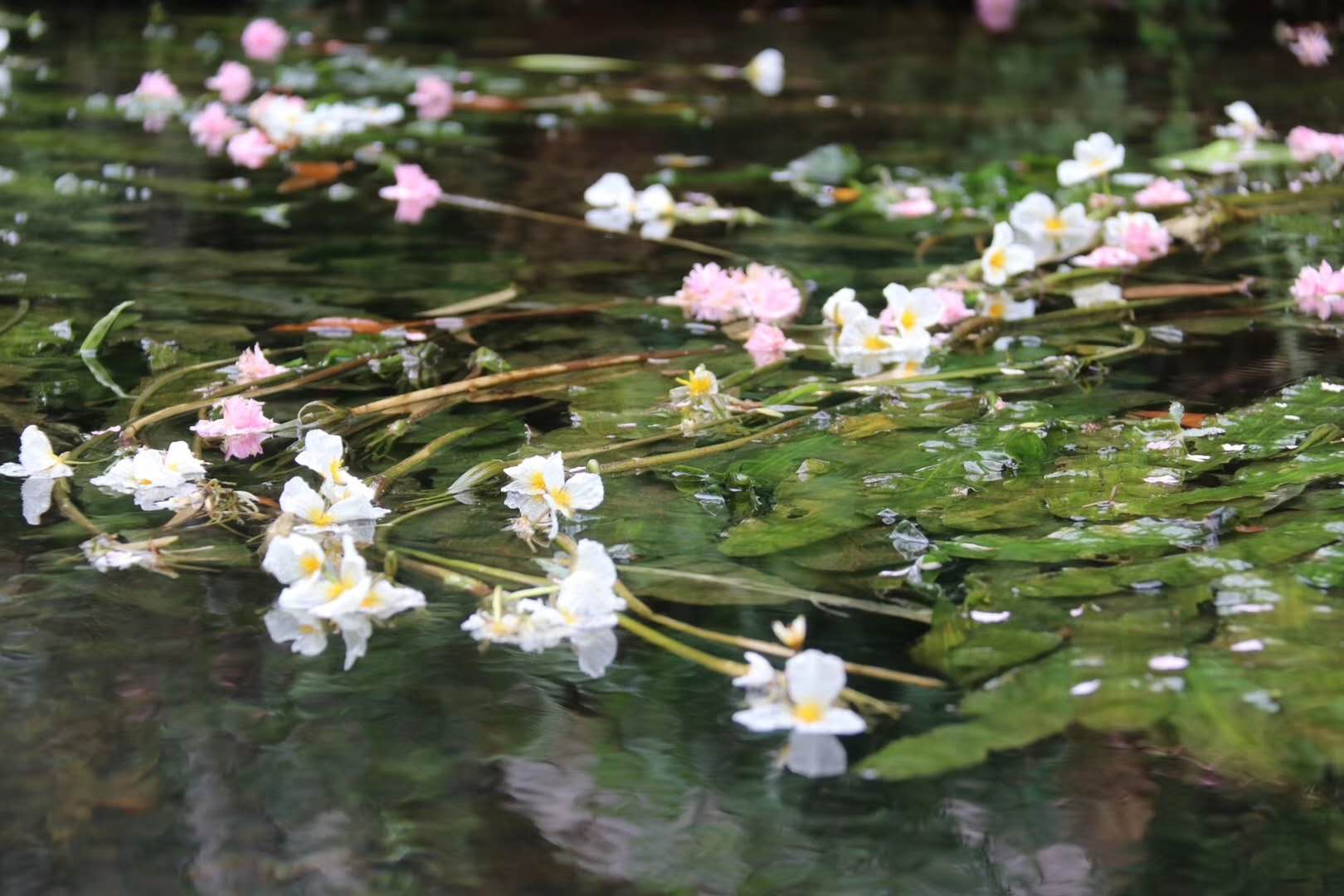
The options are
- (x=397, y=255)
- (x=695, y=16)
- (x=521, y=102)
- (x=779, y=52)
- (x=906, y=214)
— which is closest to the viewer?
(x=397, y=255)

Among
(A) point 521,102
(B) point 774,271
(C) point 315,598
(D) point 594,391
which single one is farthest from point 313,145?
(C) point 315,598

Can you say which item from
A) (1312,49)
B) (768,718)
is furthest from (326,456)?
(1312,49)

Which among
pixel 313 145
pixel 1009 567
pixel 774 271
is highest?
pixel 313 145

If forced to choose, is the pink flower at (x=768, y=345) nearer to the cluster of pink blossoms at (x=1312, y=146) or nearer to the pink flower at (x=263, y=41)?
the cluster of pink blossoms at (x=1312, y=146)

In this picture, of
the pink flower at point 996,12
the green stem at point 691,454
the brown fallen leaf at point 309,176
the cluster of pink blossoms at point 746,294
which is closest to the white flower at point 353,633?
the green stem at point 691,454

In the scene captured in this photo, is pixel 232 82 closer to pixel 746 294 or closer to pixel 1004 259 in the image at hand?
pixel 746 294

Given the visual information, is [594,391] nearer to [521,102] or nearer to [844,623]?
[844,623]

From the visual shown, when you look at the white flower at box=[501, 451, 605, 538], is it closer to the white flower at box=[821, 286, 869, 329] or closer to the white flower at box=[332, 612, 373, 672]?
the white flower at box=[332, 612, 373, 672]
